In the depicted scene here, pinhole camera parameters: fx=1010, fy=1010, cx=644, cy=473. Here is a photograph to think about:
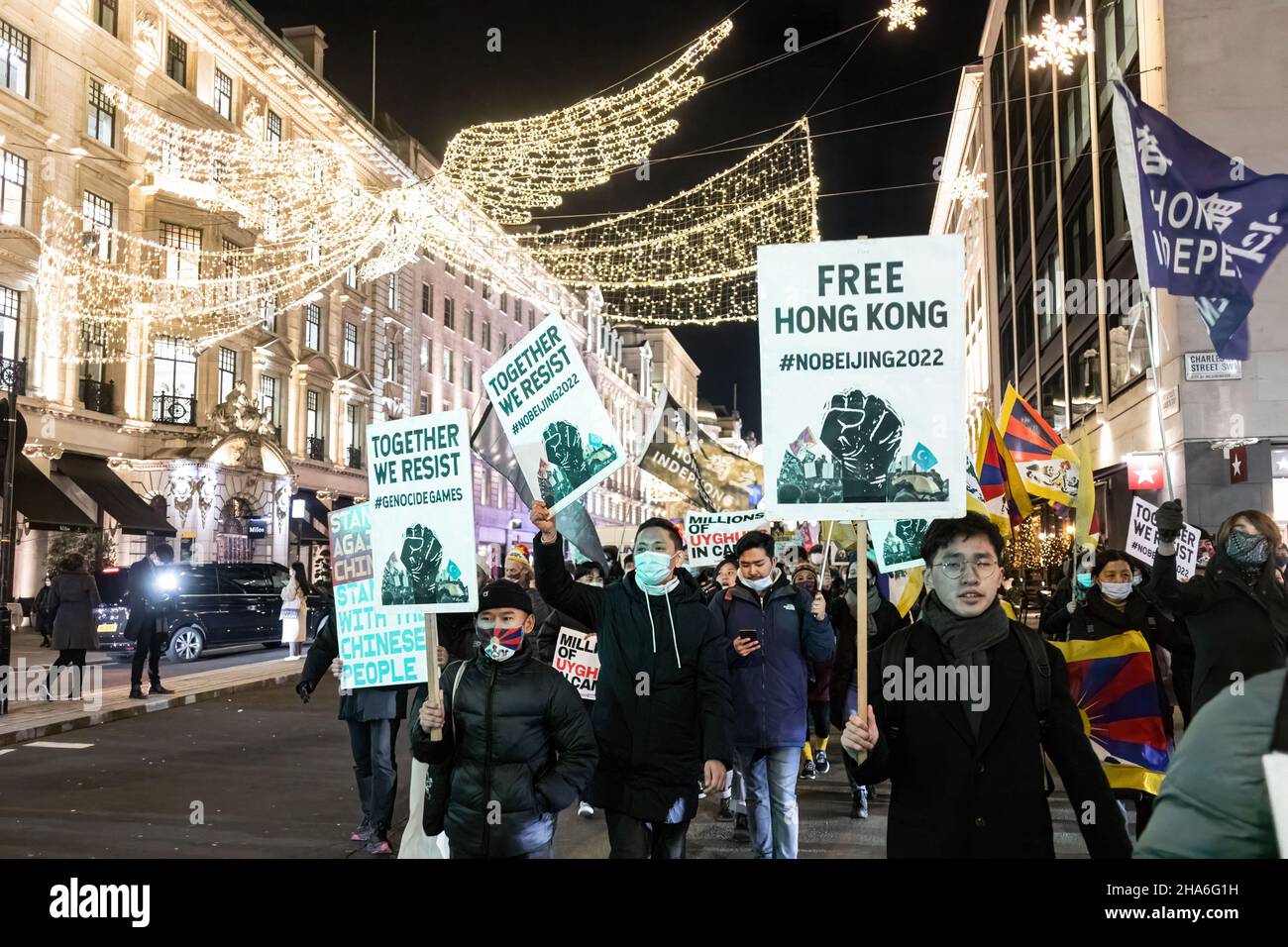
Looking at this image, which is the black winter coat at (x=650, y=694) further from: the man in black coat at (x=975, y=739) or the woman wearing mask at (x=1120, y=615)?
the woman wearing mask at (x=1120, y=615)

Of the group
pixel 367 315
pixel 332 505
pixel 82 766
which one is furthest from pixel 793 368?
pixel 367 315

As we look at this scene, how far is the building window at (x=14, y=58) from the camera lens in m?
23.3

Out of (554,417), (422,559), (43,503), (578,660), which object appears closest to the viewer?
(422,559)

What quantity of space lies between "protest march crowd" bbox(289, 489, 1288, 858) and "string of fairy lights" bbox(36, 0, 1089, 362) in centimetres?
820

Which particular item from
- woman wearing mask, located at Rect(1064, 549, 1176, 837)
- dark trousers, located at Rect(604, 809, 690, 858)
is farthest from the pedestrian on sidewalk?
woman wearing mask, located at Rect(1064, 549, 1176, 837)

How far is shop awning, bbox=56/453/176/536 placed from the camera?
25.8m

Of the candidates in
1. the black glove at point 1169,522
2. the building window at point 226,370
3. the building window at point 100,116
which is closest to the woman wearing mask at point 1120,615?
the black glove at point 1169,522

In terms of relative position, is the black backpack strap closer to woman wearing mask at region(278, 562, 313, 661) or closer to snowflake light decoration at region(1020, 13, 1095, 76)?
woman wearing mask at region(278, 562, 313, 661)

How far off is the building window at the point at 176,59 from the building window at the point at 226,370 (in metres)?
8.04

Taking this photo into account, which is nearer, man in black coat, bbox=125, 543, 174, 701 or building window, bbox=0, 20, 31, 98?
man in black coat, bbox=125, 543, 174, 701

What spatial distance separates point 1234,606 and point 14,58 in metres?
27.6

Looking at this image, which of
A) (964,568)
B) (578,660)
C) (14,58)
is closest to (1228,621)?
(964,568)

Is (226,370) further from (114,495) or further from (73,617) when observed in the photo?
(73,617)

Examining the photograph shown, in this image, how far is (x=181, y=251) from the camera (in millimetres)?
29344
